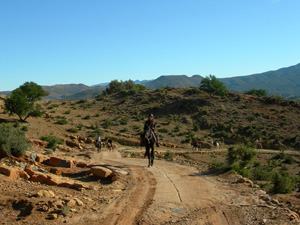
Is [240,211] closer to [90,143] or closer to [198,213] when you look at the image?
[198,213]

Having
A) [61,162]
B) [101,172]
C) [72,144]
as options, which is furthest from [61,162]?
[72,144]

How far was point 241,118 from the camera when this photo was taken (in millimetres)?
48500

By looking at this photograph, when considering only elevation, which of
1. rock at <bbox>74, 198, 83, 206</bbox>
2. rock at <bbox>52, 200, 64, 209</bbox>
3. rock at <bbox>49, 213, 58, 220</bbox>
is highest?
rock at <bbox>52, 200, 64, 209</bbox>

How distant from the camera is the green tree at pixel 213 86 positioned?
57.8m

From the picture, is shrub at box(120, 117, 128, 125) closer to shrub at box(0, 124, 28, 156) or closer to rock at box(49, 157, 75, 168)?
rock at box(49, 157, 75, 168)

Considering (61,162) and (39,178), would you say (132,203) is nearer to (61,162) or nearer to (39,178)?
(39,178)

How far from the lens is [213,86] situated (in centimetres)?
5809

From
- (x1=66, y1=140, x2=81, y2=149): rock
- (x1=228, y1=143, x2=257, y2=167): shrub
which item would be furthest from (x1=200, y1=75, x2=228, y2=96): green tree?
(x1=228, y1=143, x2=257, y2=167): shrub

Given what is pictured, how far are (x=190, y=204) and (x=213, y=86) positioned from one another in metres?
53.2

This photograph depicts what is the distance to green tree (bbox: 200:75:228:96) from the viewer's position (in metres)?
57.8

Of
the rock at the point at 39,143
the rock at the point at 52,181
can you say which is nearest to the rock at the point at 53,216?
the rock at the point at 52,181

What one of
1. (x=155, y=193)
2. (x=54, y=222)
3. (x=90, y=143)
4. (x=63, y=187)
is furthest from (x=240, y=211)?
(x=90, y=143)

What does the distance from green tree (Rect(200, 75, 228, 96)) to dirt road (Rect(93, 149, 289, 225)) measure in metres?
49.8

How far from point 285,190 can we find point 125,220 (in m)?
7.14
